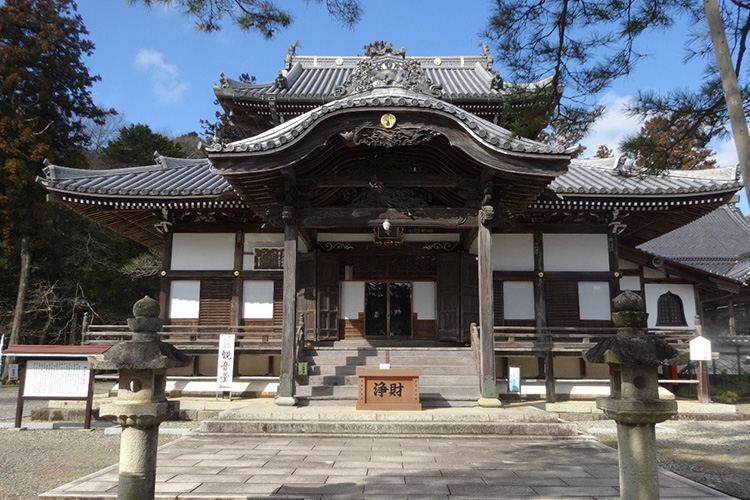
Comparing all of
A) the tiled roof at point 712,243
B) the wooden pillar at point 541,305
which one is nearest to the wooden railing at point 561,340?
the wooden pillar at point 541,305

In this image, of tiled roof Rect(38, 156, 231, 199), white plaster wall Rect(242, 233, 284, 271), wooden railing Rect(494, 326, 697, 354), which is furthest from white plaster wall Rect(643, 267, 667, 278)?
tiled roof Rect(38, 156, 231, 199)

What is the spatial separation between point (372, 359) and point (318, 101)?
7694 millimetres

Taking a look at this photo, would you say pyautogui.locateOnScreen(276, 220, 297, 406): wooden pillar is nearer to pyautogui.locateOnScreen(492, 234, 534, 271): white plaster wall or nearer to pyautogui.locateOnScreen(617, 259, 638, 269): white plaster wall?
pyautogui.locateOnScreen(492, 234, 534, 271): white plaster wall

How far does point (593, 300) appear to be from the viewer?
42.2 feet

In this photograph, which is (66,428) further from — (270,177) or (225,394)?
(270,177)

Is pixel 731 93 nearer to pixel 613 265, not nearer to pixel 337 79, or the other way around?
pixel 613 265

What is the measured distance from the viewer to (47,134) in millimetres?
21531

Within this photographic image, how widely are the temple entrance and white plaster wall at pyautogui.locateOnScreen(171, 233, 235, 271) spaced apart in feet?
A: 12.0

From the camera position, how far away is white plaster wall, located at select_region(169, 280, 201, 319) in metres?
13.0

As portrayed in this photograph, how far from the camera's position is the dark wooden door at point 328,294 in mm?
13117

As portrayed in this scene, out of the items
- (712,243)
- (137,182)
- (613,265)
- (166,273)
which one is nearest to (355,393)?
(166,273)

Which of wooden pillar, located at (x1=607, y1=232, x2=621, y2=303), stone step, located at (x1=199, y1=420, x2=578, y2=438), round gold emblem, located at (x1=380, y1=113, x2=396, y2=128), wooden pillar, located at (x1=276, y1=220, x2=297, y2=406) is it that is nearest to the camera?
stone step, located at (x1=199, y1=420, x2=578, y2=438)

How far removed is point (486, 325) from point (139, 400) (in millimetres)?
6946

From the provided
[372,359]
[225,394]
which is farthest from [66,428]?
[372,359]
